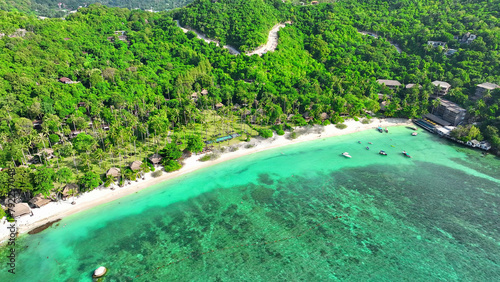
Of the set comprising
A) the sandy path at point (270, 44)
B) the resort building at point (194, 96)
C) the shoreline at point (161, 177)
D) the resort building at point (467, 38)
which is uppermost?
the resort building at point (467, 38)

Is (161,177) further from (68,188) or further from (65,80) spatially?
(65,80)

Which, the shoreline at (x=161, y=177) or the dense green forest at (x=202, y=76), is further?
the dense green forest at (x=202, y=76)

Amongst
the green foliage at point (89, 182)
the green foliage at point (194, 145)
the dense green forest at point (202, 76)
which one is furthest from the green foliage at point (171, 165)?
the green foliage at point (89, 182)

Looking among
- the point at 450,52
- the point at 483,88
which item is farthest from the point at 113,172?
the point at 450,52

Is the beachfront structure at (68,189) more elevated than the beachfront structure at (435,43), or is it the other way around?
the beachfront structure at (435,43)

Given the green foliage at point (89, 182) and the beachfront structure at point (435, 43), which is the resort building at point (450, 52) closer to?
the beachfront structure at point (435, 43)

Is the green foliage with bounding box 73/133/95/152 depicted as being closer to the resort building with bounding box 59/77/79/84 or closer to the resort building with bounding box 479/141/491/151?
the resort building with bounding box 59/77/79/84

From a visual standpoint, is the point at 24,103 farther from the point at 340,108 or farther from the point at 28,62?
the point at 340,108

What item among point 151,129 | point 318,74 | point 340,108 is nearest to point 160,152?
point 151,129
